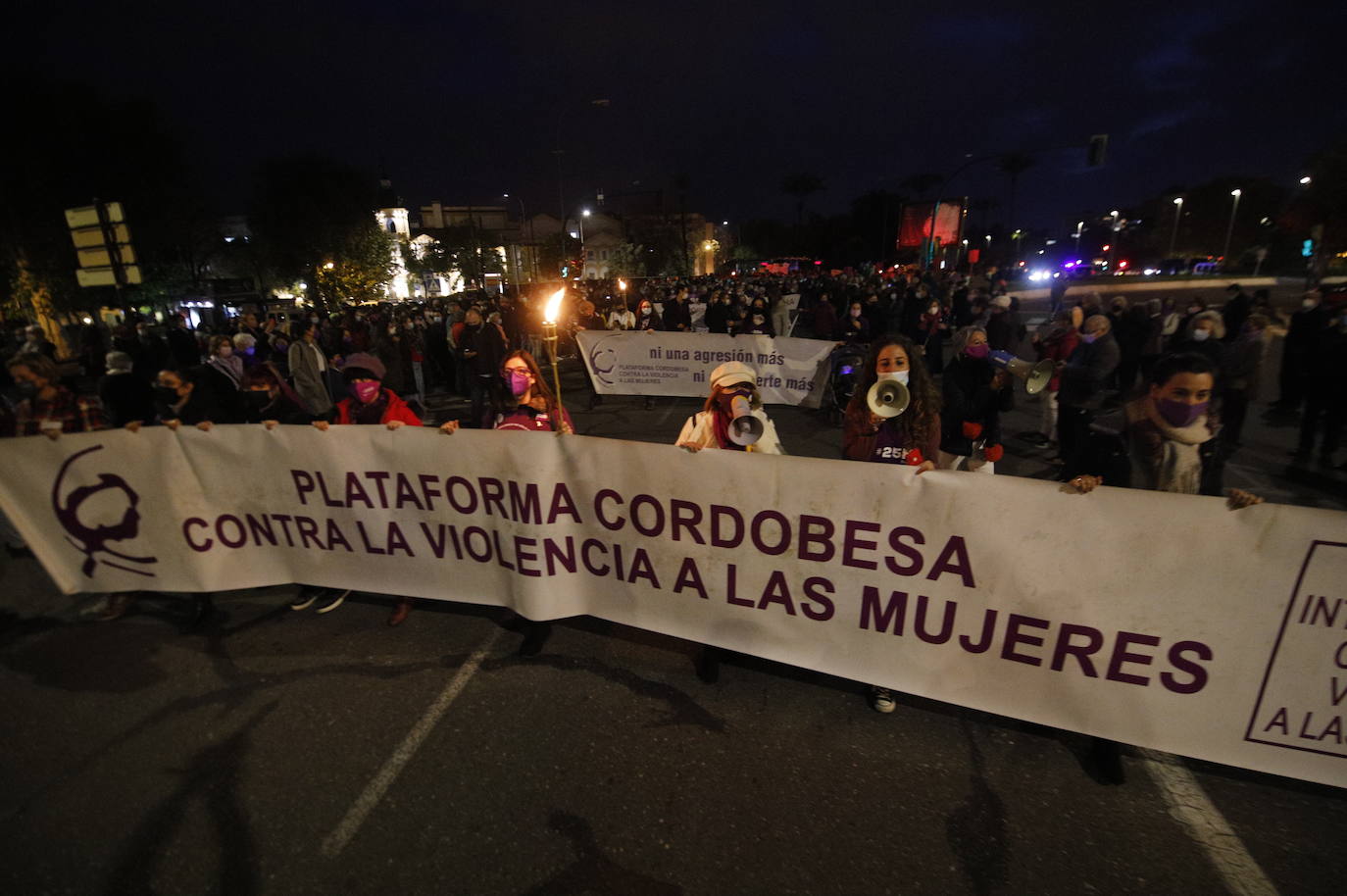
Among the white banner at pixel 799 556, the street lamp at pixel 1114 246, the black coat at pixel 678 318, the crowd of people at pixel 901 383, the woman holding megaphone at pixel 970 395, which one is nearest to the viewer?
the white banner at pixel 799 556

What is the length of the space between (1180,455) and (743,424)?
209cm

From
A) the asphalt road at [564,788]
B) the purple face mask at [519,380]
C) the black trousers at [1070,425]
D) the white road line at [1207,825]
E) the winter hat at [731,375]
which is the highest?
the winter hat at [731,375]

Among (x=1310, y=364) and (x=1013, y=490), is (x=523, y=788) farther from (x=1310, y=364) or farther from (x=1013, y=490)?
(x=1310, y=364)

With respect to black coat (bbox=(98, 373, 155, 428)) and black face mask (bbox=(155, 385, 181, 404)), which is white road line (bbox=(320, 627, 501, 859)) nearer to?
black face mask (bbox=(155, 385, 181, 404))

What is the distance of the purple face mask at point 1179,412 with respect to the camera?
9.52ft

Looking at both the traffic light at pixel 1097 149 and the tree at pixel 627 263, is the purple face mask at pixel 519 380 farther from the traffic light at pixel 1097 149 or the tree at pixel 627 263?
the tree at pixel 627 263

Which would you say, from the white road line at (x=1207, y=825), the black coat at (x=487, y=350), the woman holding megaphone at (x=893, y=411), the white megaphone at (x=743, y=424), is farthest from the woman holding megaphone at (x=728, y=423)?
the black coat at (x=487, y=350)

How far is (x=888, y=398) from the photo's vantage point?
345cm

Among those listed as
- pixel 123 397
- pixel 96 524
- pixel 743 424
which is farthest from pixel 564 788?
pixel 123 397

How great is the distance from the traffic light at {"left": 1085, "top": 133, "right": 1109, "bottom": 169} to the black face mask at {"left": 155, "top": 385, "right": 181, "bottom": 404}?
73.8 ft

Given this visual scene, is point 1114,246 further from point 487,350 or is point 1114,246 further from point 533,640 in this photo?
point 533,640

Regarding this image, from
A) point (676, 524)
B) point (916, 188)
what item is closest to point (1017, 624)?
point (676, 524)

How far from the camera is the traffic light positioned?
1831 cm

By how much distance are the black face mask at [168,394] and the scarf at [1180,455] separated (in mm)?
6804
